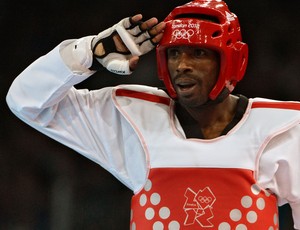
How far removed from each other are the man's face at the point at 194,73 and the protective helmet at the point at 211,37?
0.06ft

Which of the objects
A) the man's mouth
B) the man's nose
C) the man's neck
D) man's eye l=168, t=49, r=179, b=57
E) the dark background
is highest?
man's eye l=168, t=49, r=179, b=57

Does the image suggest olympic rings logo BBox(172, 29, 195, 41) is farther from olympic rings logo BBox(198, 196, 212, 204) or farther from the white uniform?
olympic rings logo BBox(198, 196, 212, 204)

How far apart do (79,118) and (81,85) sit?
107cm

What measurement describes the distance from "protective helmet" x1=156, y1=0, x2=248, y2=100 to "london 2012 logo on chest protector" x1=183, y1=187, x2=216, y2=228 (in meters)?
0.24

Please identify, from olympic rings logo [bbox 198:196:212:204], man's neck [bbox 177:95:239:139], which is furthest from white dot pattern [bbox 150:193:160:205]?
man's neck [bbox 177:95:239:139]

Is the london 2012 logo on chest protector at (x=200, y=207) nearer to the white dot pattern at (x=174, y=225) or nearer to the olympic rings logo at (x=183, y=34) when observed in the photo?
the white dot pattern at (x=174, y=225)

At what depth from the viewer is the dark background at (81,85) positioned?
2.71 metres

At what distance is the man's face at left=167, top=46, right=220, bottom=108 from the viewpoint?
167cm

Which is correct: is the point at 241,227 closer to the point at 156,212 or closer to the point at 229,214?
the point at 229,214

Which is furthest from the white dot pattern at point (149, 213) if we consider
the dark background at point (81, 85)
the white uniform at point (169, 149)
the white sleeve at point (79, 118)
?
the dark background at point (81, 85)

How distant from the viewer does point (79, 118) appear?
1796 mm

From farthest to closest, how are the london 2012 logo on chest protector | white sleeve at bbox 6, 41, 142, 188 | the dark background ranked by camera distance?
1. the dark background
2. white sleeve at bbox 6, 41, 142, 188
3. the london 2012 logo on chest protector

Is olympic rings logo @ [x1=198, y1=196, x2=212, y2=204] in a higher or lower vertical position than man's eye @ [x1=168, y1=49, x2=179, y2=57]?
lower

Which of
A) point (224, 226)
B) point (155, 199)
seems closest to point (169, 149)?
point (155, 199)
